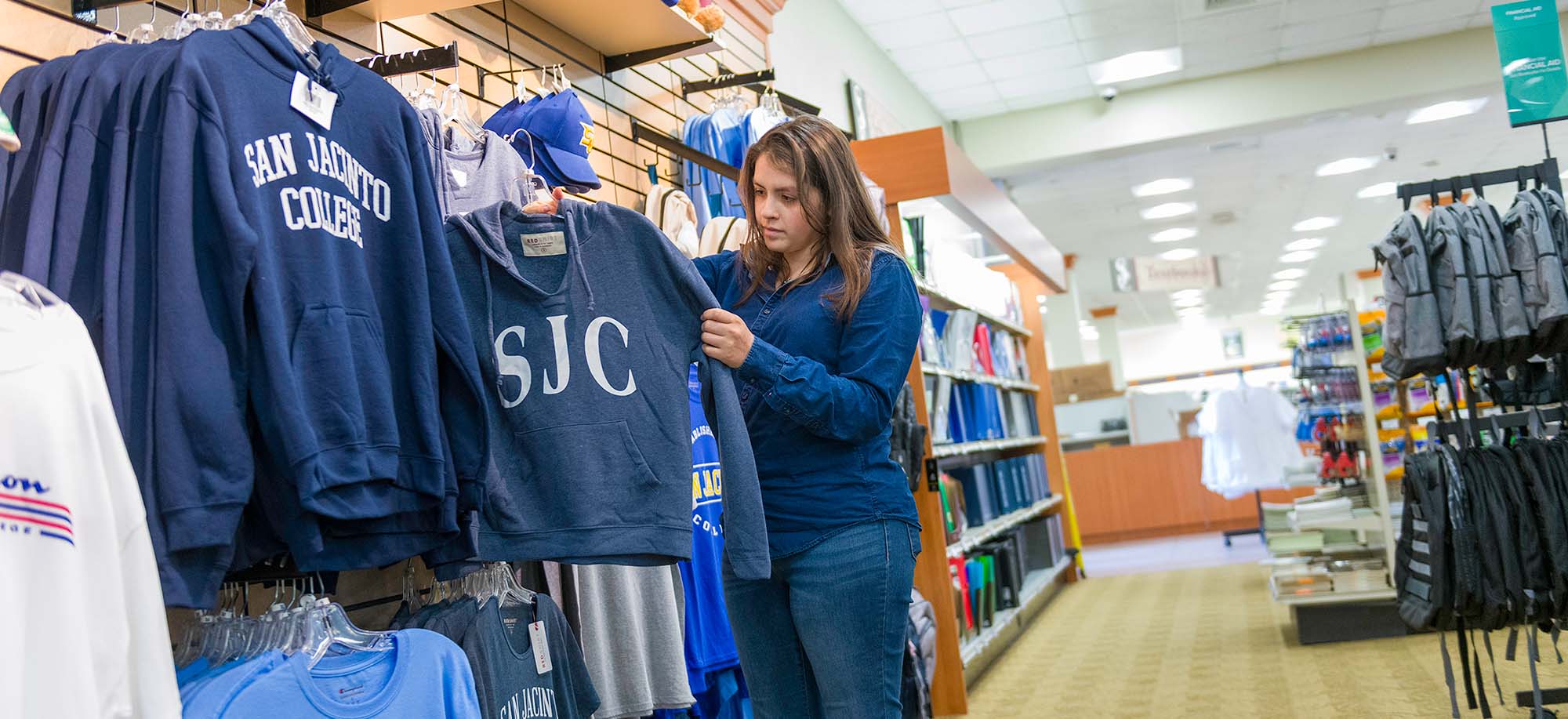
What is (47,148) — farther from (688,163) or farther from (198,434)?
(688,163)

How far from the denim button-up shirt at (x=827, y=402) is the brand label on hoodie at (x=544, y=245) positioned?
1.20 ft

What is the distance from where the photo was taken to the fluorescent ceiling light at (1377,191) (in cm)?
1273

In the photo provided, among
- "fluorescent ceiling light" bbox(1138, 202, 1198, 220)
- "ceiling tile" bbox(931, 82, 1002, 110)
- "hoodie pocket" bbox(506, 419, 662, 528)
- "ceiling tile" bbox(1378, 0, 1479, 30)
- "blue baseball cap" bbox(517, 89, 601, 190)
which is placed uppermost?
"ceiling tile" bbox(931, 82, 1002, 110)

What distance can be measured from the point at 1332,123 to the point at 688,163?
7.91 metres

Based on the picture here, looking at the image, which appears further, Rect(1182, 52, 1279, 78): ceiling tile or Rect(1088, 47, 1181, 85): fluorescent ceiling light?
Rect(1182, 52, 1279, 78): ceiling tile

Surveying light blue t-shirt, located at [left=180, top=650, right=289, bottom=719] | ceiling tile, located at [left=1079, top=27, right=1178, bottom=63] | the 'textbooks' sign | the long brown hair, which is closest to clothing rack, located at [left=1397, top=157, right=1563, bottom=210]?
the long brown hair

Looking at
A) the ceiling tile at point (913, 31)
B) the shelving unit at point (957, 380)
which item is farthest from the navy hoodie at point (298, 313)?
the ceiling tile at point (913, 31)

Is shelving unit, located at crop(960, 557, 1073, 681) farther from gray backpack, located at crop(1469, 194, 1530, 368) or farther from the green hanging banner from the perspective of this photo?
the green hanging banner

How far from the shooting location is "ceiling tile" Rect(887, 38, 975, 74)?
800cm

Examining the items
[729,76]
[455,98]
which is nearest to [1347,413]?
[729,76]

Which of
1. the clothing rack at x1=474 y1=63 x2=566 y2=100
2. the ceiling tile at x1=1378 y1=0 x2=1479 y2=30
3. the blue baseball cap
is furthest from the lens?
the ceiling tile at x1=1378 y1=0 x2=1479 y2=30

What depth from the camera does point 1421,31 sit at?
8586 mm

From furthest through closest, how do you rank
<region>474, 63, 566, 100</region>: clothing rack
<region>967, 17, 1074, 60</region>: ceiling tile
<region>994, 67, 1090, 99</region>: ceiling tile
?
1. <region>994, 67, 1090, 99</region>: ceiling tile
2. <region>967, 17, 1074, 60</region>: ceiling tile
3. <region>474, 63, 566, 100</region>: clothing rack

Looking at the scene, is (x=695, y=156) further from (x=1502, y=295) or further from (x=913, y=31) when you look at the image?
(x=913, y=31)
